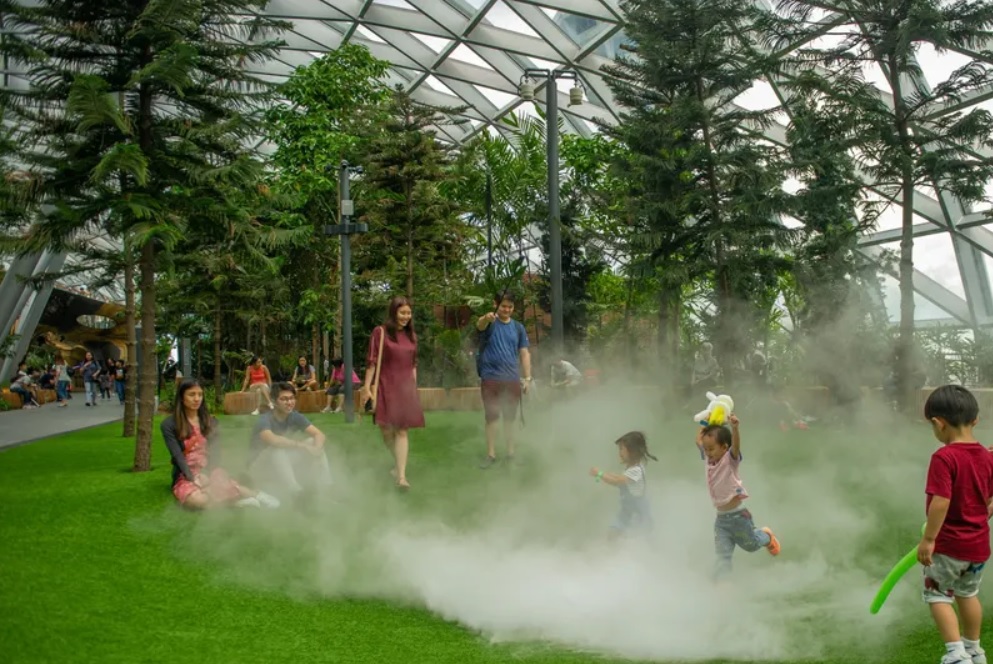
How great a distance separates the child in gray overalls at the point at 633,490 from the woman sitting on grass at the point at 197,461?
9.52 feet

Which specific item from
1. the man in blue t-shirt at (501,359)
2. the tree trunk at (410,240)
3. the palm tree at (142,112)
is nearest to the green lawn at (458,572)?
the man in blue t-shirt at (501,359)

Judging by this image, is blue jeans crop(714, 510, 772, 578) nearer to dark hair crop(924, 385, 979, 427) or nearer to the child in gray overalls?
the child in gray overalls

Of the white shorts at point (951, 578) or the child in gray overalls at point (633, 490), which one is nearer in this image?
the white shorts at point (951, 578)

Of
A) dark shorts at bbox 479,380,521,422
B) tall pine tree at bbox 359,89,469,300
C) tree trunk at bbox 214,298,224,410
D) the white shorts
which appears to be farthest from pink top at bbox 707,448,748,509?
tree trunk at bbox 214,298,224,410

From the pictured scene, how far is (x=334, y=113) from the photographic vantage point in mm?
21359

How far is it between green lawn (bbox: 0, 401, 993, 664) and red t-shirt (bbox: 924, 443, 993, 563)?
74cm

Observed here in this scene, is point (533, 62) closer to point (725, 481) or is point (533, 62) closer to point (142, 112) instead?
point (142, 112)

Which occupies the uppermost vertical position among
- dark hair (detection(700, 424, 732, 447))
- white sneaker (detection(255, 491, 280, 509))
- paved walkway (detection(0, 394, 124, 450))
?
dark hair (detection(700, 424, 732, 447))

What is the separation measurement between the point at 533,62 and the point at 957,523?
896 inches

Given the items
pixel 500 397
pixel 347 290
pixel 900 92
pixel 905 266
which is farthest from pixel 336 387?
pixel 900 92

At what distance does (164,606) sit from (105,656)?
0.85 m

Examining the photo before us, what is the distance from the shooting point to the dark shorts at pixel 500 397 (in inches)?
360

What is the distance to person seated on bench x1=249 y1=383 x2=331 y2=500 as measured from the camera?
797 cm

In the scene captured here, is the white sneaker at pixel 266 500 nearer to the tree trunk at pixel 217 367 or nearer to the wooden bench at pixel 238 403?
the wooden bench at pixel 238 403
